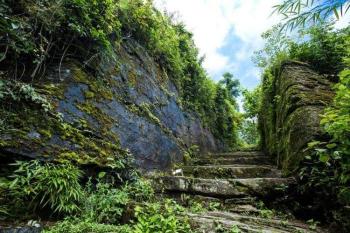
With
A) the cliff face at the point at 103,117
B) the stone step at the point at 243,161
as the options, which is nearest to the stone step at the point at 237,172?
the cliff face at the point at 103,117

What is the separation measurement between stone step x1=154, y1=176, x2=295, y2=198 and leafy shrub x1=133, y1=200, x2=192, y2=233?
1015 mm

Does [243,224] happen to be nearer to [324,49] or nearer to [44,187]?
[44,187]

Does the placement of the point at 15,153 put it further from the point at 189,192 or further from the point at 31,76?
the point at 189,192

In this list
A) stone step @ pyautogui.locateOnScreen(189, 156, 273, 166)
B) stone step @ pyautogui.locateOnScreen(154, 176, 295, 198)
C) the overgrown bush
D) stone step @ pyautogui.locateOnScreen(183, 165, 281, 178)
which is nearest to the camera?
the overgrown bush

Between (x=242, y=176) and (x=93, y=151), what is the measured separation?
2.35 m

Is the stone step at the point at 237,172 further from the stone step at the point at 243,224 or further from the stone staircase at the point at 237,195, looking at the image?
the stone step at the point at 243,224

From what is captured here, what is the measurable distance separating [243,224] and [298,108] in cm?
232

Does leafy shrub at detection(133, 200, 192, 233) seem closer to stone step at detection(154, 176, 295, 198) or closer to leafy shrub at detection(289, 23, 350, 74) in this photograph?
stone step at detection(154, 176, 295, 198)

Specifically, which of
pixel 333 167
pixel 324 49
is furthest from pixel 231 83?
pixel 333 167

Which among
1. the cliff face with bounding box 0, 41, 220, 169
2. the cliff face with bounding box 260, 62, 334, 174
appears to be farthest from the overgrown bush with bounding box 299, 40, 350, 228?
the cliff face with bounding box 0, 41, 220, 169

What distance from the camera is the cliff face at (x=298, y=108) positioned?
12.3ft

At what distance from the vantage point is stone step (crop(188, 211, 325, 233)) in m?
2.54

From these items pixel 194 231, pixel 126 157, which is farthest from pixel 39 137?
pixel 194 231

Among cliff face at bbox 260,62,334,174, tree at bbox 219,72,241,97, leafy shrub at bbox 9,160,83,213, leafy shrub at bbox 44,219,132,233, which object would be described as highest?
tree at bbox 219,72,241,97
